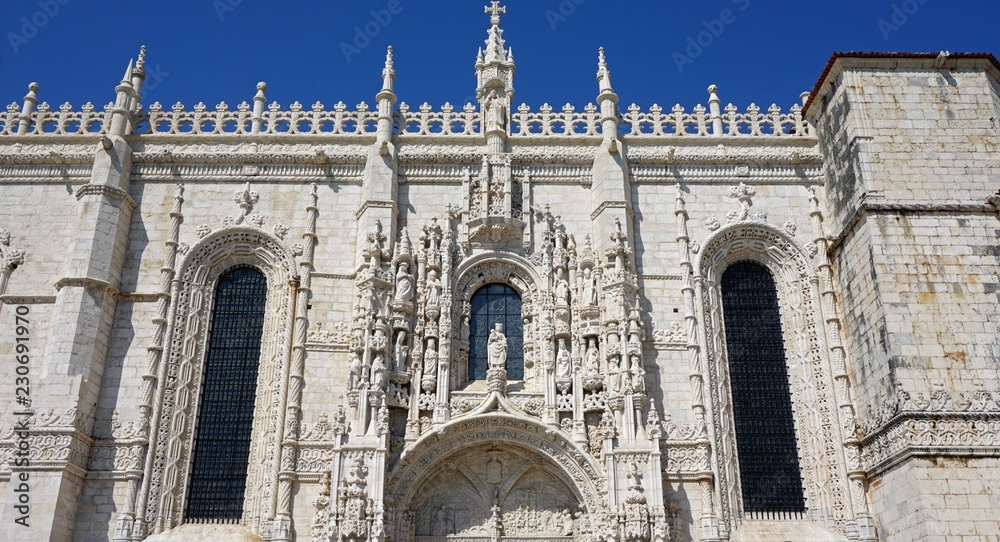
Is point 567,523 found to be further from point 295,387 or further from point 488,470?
point 295,387

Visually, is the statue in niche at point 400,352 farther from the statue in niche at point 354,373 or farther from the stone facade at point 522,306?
the statue in niche at point 354,373

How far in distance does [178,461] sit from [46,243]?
18.6 ft

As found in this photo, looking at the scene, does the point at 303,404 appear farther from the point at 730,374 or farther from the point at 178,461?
the point at 730,374

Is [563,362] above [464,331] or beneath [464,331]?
beneath

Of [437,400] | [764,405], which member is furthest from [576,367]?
[764,405]

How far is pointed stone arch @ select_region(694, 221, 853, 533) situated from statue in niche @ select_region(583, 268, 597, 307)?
2281 millimetres

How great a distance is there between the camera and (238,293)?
18844 millimetres

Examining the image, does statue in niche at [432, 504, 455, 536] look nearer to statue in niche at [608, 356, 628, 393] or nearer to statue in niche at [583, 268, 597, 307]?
statue in niche at [608, 356, 628, 393]

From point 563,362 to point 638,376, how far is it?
4.99 ft

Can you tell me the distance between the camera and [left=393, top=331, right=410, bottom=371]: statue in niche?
17172mm

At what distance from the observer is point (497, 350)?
1727 cm

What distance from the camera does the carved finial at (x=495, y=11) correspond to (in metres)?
20.9

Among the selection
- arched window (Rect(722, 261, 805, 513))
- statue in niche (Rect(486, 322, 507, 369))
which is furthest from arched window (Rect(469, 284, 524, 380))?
arched window (Rect(722, 261, 805, 513))

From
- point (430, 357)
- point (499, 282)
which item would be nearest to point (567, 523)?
point (430, 357)
